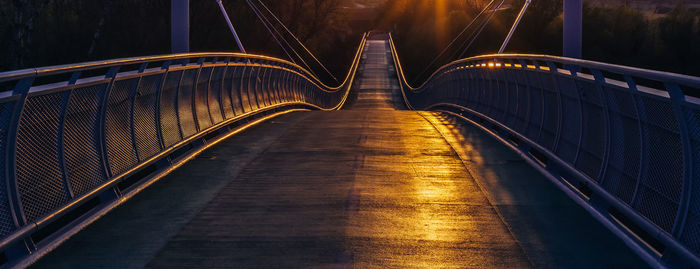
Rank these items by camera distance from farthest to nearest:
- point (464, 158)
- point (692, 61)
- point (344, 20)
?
point (344, 20)
point (692, 61)
point (464, 158)

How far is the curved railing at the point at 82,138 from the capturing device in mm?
5211

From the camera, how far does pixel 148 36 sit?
46531 millimetres

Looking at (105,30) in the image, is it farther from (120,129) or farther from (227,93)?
(120,129)

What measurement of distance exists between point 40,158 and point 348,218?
8.48 feet

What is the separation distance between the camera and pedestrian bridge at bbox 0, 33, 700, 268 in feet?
17.2

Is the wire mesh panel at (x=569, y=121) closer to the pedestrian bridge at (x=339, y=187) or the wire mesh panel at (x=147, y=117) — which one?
the pedestrian bridge at (x=339, y=187)

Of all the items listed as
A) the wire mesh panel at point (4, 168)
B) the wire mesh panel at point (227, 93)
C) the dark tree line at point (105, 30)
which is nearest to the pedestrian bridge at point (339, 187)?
the wire mesh panel at point (4, 168)

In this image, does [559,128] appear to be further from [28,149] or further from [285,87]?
[285,87]

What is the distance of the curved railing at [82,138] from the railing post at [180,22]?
1.54 m

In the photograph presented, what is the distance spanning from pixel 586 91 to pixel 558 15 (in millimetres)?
61113

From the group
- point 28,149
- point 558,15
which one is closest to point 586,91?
point 28,149

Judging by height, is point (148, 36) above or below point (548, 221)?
above

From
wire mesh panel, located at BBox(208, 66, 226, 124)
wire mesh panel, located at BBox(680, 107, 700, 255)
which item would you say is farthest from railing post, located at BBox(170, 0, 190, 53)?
wire mesh panel, located at BBox(680, 107, 700, 255)

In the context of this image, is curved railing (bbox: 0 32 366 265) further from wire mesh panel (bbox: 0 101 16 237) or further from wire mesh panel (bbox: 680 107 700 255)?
wire mesh panel (bbox: 680 107 700 255)
